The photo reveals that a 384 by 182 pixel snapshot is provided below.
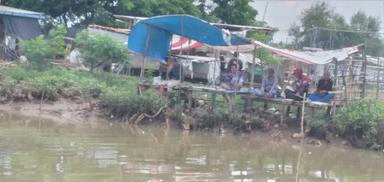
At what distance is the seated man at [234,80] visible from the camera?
1716 cm

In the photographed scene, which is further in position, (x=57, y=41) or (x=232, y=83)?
(x=57, y=41)

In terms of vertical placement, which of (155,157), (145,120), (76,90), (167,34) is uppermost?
(167,34)

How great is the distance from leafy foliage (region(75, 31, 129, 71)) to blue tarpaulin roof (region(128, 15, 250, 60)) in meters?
2.42

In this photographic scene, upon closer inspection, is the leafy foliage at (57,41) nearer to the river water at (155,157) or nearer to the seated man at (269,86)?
the river water at (155,157)

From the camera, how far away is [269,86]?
56.5 ft

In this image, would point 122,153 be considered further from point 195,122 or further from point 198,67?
point 198,67

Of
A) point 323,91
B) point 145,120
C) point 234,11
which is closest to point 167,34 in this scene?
point 145,120

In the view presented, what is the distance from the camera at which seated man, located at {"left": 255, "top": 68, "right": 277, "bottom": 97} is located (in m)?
16.9

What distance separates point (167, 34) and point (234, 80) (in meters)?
2.34

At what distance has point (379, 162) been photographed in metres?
14.0

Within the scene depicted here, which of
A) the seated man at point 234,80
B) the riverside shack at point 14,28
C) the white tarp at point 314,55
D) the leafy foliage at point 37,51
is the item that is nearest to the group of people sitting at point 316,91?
the white tarp at point 314,55

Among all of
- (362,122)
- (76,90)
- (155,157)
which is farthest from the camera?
(76,90)

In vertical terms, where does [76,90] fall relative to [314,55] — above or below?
below

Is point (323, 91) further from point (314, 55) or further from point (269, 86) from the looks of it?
point (269, 86)
